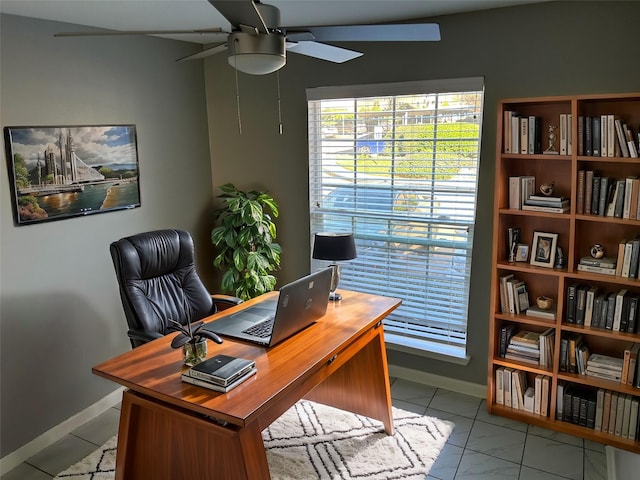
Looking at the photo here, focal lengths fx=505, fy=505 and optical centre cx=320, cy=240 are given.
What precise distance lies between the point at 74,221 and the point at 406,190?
7.02 feet

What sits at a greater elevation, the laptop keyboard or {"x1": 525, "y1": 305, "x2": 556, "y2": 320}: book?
the laptop keyboard

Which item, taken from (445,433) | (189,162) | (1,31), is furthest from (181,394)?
(189,162)

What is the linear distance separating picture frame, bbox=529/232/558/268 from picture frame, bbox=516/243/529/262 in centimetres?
5

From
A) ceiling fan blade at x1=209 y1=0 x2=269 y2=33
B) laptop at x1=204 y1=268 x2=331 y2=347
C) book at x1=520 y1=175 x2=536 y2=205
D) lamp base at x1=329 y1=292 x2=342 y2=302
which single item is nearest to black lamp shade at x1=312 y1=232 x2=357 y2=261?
lamp base at x1=329 y1=292 x2=342 y2=302

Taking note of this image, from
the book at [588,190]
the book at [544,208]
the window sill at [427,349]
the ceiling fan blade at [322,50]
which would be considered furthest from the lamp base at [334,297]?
the book at [588,190]

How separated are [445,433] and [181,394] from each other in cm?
176

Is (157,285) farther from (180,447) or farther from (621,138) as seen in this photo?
(621,138)

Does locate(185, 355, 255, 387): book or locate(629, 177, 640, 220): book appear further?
locate(629, 177, 640, 220): book

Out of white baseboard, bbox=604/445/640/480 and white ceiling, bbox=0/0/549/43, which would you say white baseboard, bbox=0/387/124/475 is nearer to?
white ceiling, bbox=0/0/549/43

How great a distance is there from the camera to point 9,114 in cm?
271

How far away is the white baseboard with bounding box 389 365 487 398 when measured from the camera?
3410mm

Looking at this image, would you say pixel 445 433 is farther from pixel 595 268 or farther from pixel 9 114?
pixel 9 114

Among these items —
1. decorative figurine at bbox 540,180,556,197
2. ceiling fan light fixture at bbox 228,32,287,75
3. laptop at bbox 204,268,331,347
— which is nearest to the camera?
ceiling fan light fixture at bbox 228,32,287,75

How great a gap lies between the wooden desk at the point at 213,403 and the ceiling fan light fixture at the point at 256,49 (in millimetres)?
1184
